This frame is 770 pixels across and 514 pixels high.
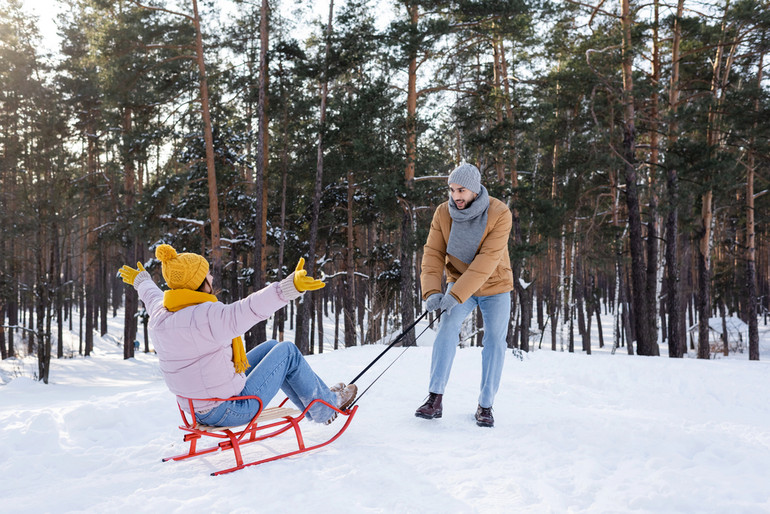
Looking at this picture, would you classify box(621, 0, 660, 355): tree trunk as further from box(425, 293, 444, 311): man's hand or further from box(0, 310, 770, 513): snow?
box(425, 293, 444, 311): man's hand

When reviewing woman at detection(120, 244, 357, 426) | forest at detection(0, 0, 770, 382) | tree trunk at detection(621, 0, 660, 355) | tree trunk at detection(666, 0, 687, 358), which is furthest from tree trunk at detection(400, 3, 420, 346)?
woman at detection(120, 244, 357, 426)

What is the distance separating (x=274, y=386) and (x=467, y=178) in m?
2.02

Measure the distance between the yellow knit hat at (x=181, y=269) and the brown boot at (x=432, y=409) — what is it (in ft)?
6.78

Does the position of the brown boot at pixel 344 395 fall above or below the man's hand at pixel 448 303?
below

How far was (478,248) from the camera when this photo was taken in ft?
12.8

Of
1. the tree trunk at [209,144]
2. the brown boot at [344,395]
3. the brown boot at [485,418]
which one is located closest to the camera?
the brown boot at [344,395]

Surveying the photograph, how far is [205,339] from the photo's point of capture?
2.78 metres

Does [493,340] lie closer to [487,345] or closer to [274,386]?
[487,345]

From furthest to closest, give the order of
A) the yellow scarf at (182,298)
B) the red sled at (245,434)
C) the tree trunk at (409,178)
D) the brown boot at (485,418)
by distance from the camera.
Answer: the tree trunk at (409,178)
the brown boot at (485,418)
the red sled at (245,434)
the yellow scarf at (182,298)

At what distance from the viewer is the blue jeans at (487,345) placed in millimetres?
3914

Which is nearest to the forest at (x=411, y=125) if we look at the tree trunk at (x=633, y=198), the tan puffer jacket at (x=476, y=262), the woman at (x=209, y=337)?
the tree trunk at (x=633, y=198)

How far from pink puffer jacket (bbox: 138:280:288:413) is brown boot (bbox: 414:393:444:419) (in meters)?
1.61

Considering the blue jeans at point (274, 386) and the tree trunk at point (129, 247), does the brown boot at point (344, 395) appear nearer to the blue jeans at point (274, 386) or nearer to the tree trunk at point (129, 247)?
the blue jeans at point (274, 386)

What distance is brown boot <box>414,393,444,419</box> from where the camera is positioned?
4000 mm
